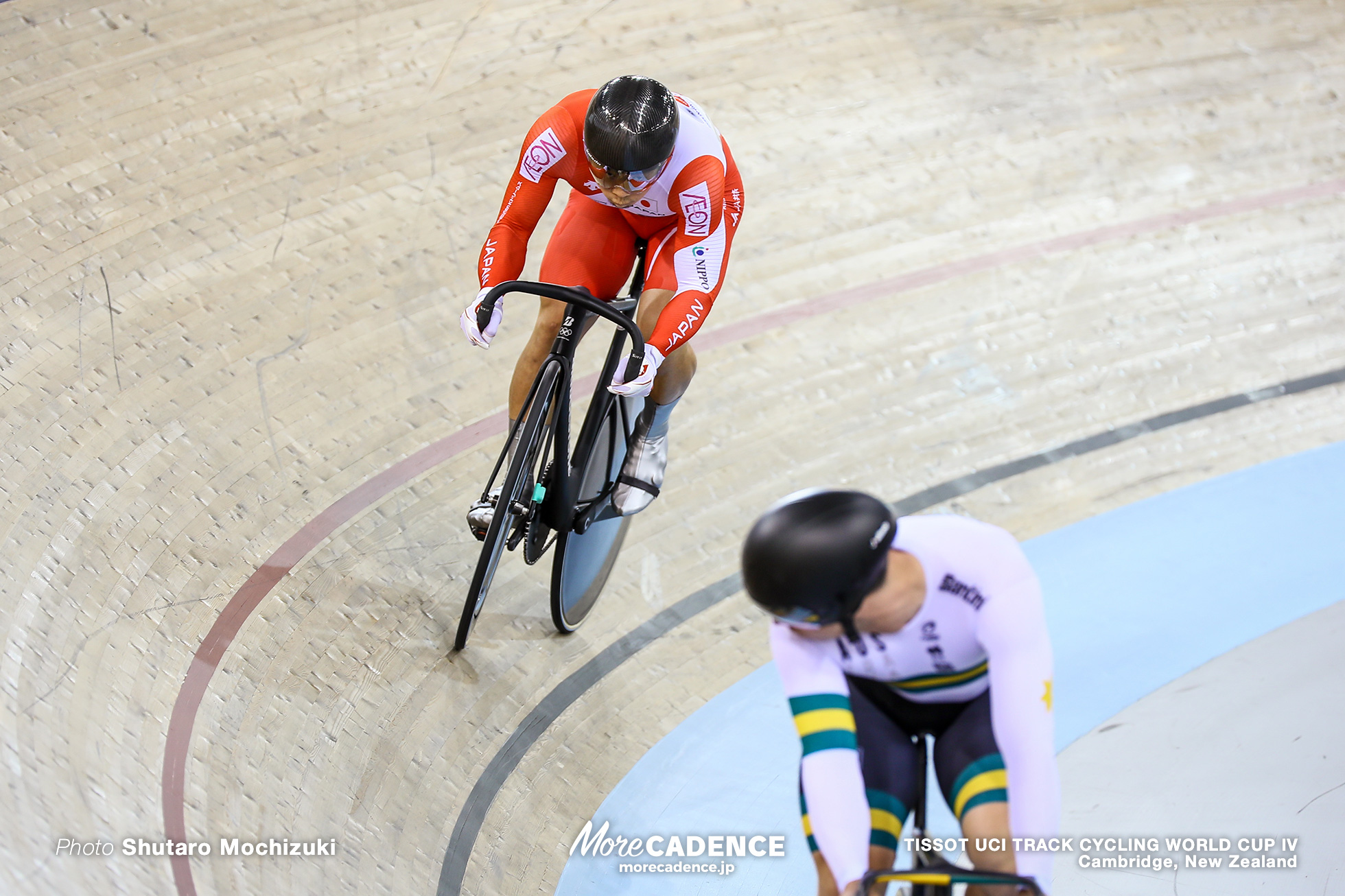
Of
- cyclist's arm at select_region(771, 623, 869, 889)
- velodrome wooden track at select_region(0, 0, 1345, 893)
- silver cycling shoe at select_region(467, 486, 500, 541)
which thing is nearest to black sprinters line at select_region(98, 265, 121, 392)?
velodrome wooden track at select_region(0, 0, 1345, 893)

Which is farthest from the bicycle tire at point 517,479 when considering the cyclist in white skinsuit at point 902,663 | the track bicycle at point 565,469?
the cyclist in white skinsuit at point 902,663

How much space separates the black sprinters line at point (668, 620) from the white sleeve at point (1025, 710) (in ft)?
4.37

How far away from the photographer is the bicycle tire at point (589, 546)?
8.83 feet

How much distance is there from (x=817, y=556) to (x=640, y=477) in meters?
1.56

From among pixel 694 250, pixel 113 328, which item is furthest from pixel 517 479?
pixel 113 328

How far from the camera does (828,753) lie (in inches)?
58.7

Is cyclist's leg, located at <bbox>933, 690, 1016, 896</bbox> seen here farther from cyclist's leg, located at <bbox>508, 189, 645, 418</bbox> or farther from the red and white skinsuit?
cyclist's leg, located at <bbox>508, 189, 645, 418</bbox>

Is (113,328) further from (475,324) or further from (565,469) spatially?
(565,469)

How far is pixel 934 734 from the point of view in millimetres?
1705

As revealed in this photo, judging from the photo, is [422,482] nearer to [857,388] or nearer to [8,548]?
[8,548]

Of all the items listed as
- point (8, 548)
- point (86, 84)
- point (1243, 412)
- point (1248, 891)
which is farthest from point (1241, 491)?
point (86, 84)

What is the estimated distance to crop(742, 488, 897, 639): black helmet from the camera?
4.45ft

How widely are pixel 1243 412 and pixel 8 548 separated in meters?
3.91

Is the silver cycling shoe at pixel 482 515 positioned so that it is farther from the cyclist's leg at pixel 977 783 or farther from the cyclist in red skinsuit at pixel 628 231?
the cyclist's leg at pixel 977 783
